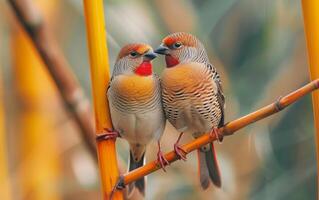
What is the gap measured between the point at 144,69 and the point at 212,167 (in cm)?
21

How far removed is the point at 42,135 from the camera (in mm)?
1063

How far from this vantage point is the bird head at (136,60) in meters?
0.91

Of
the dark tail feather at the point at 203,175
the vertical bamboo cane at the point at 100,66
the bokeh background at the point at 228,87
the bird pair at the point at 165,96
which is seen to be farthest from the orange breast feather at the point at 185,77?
the bokeh background at the point at 228,87

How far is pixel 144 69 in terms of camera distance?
0.91 metres

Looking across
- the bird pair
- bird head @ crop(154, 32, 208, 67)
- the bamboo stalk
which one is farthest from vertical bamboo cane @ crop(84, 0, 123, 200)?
bird head @ crop(154, 32, 208, 67)

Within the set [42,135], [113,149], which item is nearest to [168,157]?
[113,149]

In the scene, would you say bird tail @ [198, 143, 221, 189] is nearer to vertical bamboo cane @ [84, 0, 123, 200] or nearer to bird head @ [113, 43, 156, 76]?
bird head @ [113, 43, 156, 76]

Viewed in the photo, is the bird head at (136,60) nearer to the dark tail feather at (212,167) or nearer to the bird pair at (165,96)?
the bird pair at (165,96)

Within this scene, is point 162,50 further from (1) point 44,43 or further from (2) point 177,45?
(1) point 44,43

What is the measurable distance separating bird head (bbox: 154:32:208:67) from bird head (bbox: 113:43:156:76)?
43 mm

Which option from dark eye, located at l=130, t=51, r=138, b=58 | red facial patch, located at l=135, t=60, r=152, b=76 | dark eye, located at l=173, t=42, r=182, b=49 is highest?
dark eye, located at l=173, t=42, r=182, b=49

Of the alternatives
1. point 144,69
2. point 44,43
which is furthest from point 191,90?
point 44,43

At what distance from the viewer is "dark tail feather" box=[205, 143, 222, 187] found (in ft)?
3.32

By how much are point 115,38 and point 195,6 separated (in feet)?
0.68
